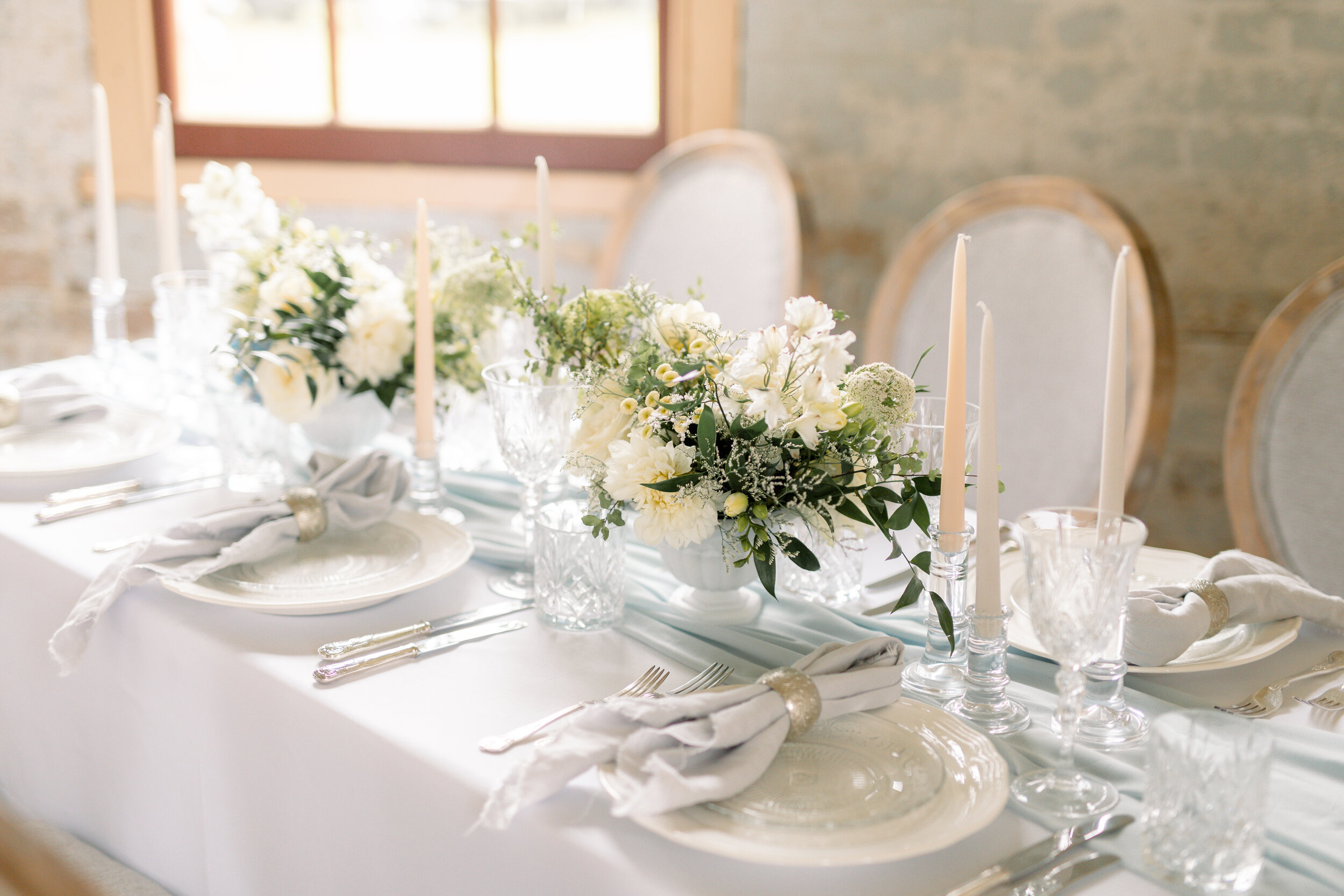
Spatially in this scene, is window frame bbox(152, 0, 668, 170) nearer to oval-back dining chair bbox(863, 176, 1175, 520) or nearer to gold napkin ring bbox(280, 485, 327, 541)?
oval-back dining chair bbox(863, 176, 1175, 520)

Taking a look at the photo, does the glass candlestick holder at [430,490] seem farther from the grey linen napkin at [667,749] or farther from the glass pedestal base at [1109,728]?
the glass pedestal base at [1109,728]

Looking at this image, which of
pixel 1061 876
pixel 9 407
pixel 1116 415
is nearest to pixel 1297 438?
pixel 1116 415

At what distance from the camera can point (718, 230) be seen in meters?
2.19

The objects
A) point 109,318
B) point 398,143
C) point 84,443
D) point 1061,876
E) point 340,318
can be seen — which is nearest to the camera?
point 1061,876

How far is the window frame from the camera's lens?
2.81 m

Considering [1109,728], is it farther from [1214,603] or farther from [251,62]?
[251,62]

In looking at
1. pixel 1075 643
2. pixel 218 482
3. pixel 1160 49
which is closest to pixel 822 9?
pixel 1160 49

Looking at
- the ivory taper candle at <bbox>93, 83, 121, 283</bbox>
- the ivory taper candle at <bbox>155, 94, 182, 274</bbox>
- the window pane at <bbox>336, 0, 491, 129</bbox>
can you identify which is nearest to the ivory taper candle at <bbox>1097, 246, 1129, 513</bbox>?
the ivory taper candle at <bbox>155, 94, 182, 274</bbox>

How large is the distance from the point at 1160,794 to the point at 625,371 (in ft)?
1.84

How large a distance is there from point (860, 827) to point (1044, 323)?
1239mm

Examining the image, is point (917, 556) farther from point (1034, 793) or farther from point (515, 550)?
point (515, 550)

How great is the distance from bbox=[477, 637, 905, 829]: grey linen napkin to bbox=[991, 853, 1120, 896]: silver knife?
18cm

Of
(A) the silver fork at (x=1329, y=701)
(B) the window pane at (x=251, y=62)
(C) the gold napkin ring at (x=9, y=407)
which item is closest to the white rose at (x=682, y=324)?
(A) the silver fork at (x=1329, y=701)

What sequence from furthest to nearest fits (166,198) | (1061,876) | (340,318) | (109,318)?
(109,318), (166,198), (340,318), (1061,876)
